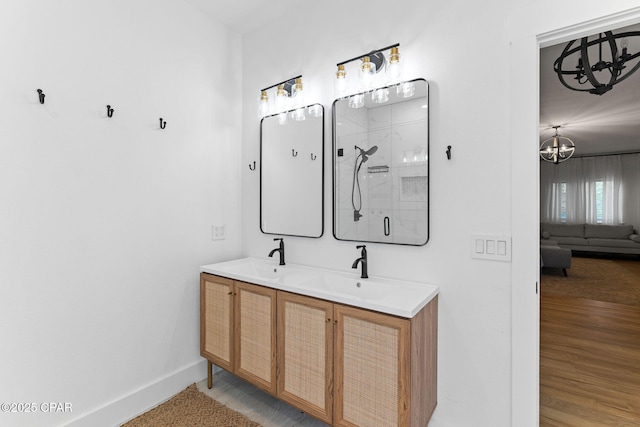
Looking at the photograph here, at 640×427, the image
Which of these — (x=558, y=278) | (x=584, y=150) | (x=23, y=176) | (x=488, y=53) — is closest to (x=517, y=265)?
(x=488, y=53)

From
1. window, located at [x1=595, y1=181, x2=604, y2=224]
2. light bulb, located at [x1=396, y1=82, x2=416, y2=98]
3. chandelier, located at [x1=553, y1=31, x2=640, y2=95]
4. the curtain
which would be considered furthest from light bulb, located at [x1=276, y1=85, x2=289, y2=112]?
window, located at [x1=595, y1=181, x2=604, y2=224]

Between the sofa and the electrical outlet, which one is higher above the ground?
the electrical outlet

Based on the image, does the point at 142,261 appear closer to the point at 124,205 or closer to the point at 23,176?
the point at 124,205

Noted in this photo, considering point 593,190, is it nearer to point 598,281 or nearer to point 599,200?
point 599,200

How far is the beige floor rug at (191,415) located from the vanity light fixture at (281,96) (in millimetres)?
2052

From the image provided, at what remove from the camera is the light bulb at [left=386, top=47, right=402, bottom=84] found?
177 centimetres

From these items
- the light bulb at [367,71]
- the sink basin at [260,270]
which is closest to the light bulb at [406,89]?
the light bulb at [367,71]

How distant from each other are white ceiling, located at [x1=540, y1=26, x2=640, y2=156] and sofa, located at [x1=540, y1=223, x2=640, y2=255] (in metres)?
2.07

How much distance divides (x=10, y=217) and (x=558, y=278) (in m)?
6.96

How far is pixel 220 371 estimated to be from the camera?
2.40 meters

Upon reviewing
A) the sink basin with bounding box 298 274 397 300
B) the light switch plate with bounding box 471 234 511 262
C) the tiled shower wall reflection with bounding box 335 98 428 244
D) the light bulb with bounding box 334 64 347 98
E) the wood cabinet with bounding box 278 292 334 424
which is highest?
the light bulb with bounding box 334 64 347 98

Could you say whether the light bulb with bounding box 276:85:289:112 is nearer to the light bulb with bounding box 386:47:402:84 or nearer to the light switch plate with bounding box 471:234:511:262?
the light bulb with bounding box 386:47:402:84

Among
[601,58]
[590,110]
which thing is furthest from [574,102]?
[601,58]

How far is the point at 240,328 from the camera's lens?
6.48ft
